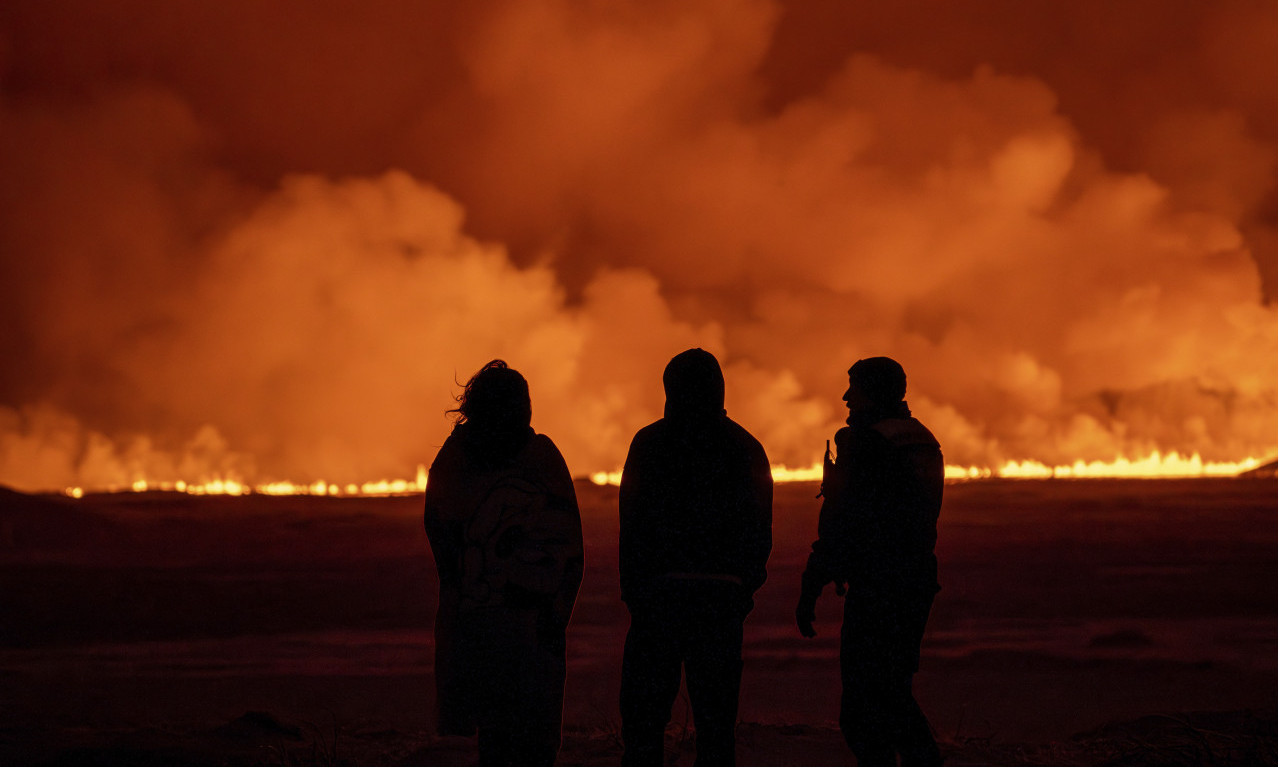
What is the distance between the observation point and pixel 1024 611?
19.1 m

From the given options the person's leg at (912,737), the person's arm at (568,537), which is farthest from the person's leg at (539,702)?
the person's leg at (912,737)

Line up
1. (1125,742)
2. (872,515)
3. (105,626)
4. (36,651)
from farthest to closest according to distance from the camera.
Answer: (105,626) < (36,651) < (1125,742) < (872,515)

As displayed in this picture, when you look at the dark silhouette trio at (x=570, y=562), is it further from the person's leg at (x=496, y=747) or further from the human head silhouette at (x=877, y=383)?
the human head silhouette at (x=877, y=383)

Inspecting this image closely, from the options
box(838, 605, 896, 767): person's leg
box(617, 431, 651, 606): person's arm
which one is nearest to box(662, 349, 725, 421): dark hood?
box(617, 431, 651, 606): person's arm

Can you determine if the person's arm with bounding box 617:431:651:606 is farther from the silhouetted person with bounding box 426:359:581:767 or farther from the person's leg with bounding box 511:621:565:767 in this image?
the person's leg with bounding box 511:621:565:767

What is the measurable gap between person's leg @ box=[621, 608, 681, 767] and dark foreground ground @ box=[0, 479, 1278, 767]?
7.64ft

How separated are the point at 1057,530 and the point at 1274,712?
3398 centimetres

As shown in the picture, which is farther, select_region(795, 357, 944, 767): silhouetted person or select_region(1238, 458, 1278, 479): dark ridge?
select_region(1238, 458, 1278, 479): dark ridge

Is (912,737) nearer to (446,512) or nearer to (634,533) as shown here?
(634,533)

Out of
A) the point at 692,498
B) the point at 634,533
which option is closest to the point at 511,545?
the point at 634,533

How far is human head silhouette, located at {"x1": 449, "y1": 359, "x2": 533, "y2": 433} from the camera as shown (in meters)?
4.49

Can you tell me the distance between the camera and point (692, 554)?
15.1ft

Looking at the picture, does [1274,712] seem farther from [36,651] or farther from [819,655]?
[36,651]

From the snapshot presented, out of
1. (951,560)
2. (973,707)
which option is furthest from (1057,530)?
(973,707)
